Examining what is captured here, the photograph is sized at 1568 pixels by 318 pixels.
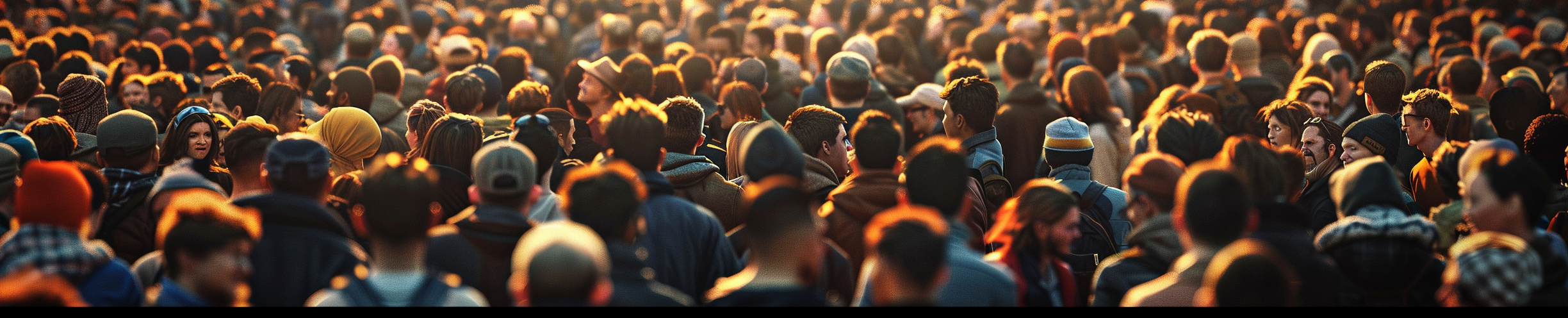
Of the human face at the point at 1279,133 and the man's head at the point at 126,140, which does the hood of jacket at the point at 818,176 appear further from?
the man's head at the point at 126,140

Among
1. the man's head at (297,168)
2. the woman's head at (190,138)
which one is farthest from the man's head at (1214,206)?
the woman's head at (190,138)

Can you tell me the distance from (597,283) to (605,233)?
575mm

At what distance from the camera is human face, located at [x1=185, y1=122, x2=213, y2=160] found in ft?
20.3

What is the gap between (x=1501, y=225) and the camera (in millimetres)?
4062

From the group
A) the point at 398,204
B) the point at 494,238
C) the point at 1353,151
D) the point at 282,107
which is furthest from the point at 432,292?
the point at 1353,151

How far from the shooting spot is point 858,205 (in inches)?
188

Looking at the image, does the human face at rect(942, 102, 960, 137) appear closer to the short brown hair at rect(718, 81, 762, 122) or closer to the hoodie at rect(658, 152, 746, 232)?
the short brown hair at rect(718, 81, 762, 122)

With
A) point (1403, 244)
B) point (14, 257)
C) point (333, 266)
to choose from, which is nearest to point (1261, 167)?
point (1403, 244)

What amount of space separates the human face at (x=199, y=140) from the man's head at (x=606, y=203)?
11.0 feet

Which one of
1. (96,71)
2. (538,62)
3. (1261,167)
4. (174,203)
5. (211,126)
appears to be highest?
(174,203)

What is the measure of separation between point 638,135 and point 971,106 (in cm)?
257

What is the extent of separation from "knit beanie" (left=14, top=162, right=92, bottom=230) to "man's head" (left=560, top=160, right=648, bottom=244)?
1630 mm

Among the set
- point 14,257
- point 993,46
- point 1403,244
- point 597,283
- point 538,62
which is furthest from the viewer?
point 538,62

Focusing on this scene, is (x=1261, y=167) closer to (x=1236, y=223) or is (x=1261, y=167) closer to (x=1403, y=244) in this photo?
(x=1403, y=244)
